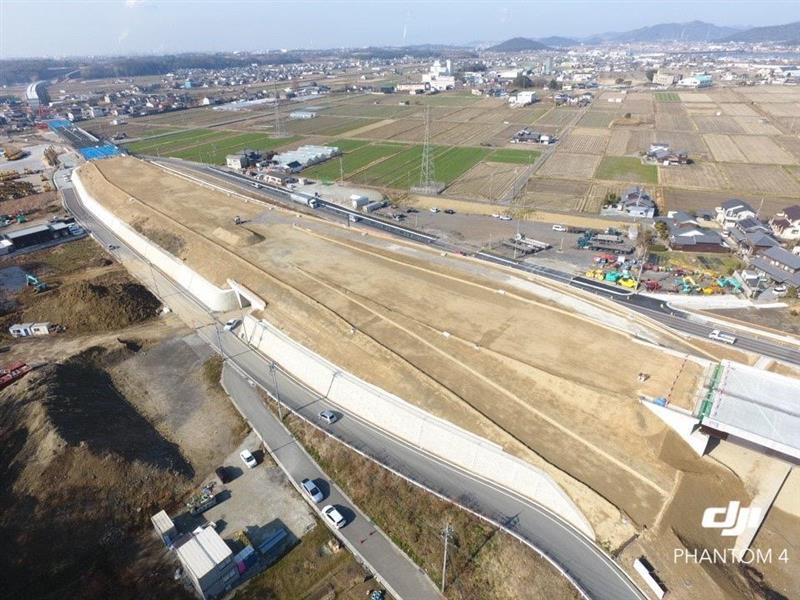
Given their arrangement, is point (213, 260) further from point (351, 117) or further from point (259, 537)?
point (351, 117)

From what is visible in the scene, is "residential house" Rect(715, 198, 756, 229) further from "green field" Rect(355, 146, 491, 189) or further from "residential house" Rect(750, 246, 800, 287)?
"green field" Rect(355, 146, 491, 189)

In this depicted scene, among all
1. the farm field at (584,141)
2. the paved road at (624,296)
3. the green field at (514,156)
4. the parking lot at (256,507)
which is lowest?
the parking lot at (256,507)

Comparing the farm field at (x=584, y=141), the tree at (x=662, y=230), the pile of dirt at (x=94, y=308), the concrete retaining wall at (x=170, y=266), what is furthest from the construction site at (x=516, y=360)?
the farm field at (x=584, y=141)

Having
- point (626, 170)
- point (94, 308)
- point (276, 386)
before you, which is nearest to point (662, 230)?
point (626, 170)

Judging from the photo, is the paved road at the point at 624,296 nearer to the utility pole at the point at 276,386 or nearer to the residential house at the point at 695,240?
the residential house at the point at 695,240

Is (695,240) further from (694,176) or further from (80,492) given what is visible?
(80,492)

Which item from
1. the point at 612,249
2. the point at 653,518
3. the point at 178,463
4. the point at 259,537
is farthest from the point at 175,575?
the point at 612,249
